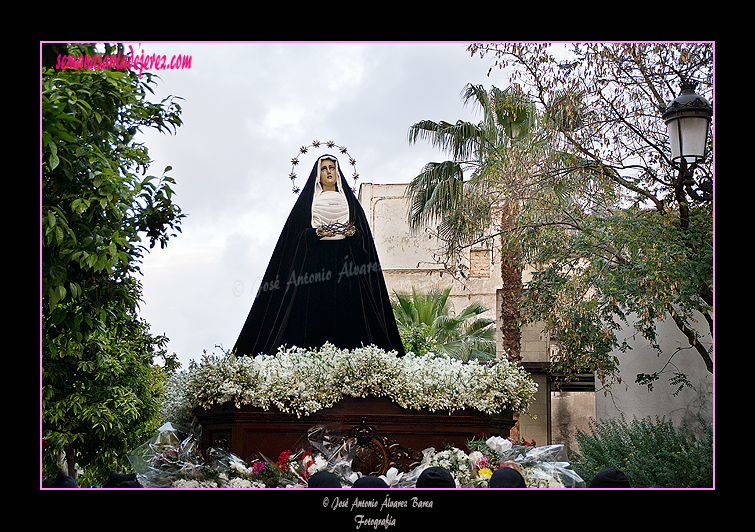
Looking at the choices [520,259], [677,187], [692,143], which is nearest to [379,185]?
[520,259]

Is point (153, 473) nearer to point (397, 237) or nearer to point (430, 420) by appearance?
point (430, 420)

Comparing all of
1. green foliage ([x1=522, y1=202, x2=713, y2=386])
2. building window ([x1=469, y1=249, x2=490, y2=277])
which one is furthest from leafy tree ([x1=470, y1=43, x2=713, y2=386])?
building window ([x1=469, y1=249, x2=490, y2=277])

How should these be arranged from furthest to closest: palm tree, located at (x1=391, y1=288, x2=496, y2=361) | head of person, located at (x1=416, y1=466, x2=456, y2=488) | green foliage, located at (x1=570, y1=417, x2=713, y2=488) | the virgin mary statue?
palm tree, located at (x1=391, y1=288, x2=496, y2=361) → green foliage, located at (x1=570, y1=417, x2=713, y2=488) → the virgin mary statue → head of person, located at (x1=416, y1=466, x2=456, y2=488)

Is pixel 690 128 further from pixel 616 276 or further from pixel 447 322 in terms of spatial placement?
pixel 447 322

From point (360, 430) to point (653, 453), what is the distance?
457 cm

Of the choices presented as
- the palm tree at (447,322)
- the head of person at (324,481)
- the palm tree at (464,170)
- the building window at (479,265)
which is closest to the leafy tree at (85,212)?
the head of person at (324,481)

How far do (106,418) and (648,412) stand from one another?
756cm

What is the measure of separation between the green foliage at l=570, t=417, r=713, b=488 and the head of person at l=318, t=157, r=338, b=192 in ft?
16.1

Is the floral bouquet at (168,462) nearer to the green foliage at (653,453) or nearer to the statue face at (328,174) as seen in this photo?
the statue face at (328,174)

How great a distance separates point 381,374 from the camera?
604 centimetres

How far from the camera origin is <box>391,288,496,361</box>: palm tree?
16.0 metres

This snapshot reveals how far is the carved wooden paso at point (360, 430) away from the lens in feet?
19.6

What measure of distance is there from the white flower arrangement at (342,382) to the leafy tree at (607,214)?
6.99 ft

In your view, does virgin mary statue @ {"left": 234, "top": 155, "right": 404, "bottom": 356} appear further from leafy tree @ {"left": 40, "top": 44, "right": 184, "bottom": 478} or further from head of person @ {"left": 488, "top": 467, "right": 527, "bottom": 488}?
head of person @ {"left": 488, "top": 467, "right": 527, "bottom": 488}
